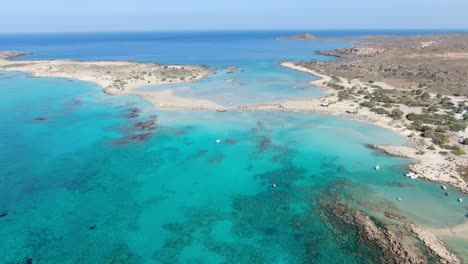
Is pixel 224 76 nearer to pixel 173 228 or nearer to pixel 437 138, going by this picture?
pixel 437 138

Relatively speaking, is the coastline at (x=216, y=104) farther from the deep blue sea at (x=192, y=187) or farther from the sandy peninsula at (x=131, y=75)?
the deep blue sea at (x=192, y=187)

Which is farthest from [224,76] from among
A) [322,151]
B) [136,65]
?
[322,151]

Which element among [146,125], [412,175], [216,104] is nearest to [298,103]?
[216,104]

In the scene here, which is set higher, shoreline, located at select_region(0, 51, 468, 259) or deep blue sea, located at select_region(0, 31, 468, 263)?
shoreline, located at select_region(0, 51, 468, 259)

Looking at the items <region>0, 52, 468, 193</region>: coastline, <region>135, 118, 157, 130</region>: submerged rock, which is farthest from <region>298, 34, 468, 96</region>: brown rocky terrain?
<region>135, 118, 157, 130</region>: submerged rock

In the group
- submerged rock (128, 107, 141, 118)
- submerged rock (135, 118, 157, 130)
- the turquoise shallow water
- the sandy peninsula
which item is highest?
the sandy peninsula

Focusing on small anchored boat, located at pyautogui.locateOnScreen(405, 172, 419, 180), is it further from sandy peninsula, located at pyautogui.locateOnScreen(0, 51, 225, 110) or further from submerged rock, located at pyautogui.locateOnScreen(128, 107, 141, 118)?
submerged rock, located at pyautogui.locateOnScreen(128, 107, 141, 118)
